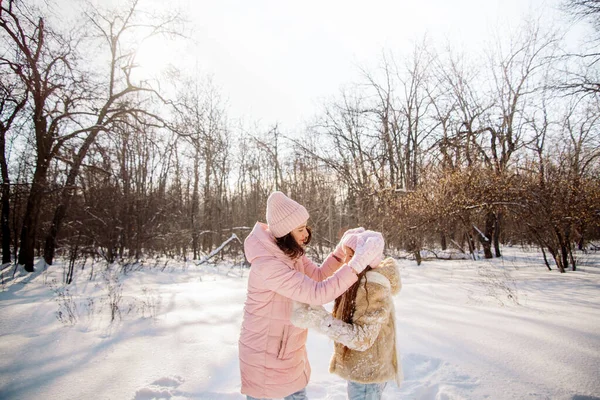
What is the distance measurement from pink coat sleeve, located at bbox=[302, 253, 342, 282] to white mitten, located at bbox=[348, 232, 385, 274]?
1.70ft

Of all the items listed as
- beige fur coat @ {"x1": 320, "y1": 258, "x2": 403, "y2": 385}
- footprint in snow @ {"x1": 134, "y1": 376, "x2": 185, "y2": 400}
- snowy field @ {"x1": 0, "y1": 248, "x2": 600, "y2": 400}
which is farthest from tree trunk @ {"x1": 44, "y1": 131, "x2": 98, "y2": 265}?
beige fur coat @ {"x1": 320, "y1": 258, "x2": 403, "y2": 385}

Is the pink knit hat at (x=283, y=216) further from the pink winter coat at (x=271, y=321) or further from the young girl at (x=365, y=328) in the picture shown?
the young girl at (x=365, y=328)

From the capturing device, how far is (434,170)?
34.6 feet

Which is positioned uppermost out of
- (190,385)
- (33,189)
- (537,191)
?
(33,189)

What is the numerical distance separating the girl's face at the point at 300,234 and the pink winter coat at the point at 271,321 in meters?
0.14

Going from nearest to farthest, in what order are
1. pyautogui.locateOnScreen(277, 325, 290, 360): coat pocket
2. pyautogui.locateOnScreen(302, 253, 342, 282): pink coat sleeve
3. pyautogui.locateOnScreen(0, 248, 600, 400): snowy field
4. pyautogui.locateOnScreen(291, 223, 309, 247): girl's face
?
pyautogui.locateOnScreen(277, 325, 290, 360): coat pocket → pyautogui.locateOnScreen(291, 223, 309, 247): girl's face → pyautogui.locateOnScreen(302, 253, 342, 282): pink coat sleeve → pyautogui.locateOnScreen(0, 248, 600, 400): snowy field

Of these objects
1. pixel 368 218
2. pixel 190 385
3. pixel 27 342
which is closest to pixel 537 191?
pixel 368 218

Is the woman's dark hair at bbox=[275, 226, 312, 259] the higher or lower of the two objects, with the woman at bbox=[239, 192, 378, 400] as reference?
higher

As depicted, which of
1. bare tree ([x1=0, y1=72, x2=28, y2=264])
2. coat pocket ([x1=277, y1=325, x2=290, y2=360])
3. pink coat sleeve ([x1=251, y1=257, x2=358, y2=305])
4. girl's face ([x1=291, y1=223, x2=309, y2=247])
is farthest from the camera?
bare tree ([x1=0, y1=72, x2=28, y2=264])

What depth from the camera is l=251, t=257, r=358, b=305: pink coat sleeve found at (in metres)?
1.59

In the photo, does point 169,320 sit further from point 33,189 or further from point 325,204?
point 325,204

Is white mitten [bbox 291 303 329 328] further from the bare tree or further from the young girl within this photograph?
the bare tree

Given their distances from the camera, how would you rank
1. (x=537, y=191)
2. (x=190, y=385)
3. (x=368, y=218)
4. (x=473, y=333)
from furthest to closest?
(x=368, y=218)
(x=537, y=191)
(x=473, y=333)
(x=190, y=385)

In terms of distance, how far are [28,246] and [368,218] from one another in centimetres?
1188
